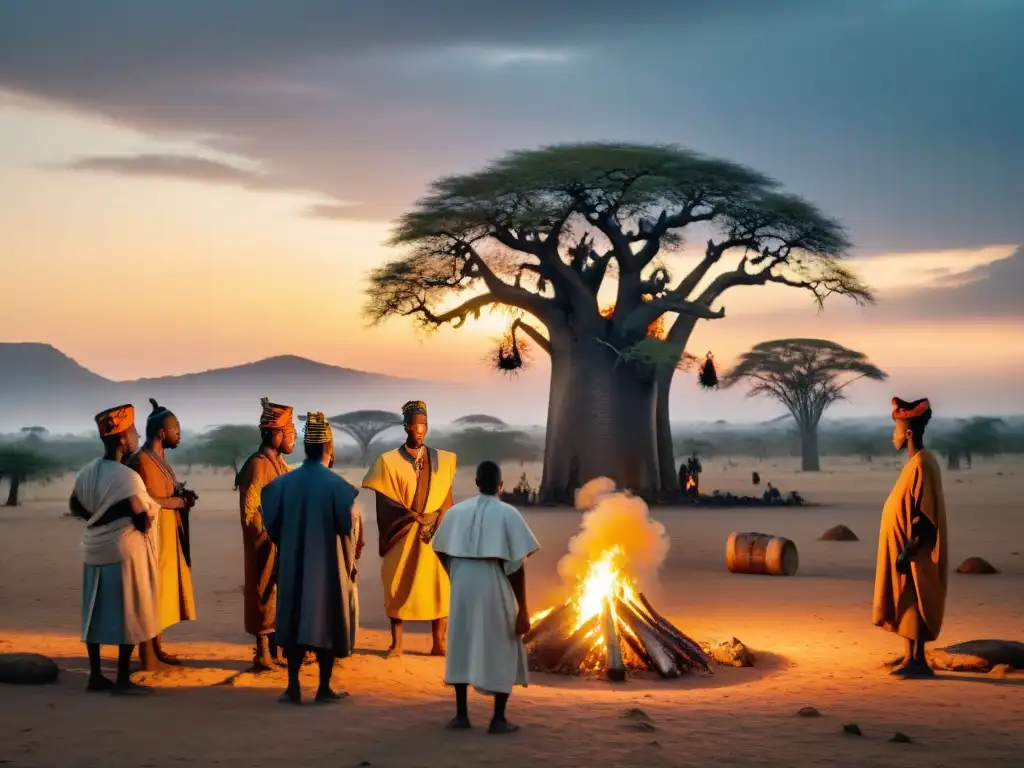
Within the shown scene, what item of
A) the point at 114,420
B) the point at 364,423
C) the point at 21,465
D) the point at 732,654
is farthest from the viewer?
the point at 364,423

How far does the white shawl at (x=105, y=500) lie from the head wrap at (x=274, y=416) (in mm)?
1002

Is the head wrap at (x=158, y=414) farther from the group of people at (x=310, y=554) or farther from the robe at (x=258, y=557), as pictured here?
the robe at (x=258, y=557)

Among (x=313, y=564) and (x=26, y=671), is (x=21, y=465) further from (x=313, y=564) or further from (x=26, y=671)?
(x=313, y=564)

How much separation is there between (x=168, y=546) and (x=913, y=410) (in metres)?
5.35

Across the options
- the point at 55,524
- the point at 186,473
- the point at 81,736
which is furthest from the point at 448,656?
the point at 186,473

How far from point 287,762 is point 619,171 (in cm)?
2575

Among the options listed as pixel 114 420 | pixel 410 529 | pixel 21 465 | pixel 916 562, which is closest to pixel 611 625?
pixel 410 529

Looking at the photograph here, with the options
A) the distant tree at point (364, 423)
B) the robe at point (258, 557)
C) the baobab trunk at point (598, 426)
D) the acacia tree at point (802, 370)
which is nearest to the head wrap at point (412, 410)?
the robe at point (258, 557)

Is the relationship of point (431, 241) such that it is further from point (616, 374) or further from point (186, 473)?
point (186, 473)

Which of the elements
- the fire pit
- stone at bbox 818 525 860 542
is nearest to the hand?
the fire pit

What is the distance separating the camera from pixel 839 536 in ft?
73.8

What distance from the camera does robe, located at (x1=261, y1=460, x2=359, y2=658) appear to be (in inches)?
323

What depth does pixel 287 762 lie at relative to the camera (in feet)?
22.8

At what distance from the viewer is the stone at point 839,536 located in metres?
22.4
